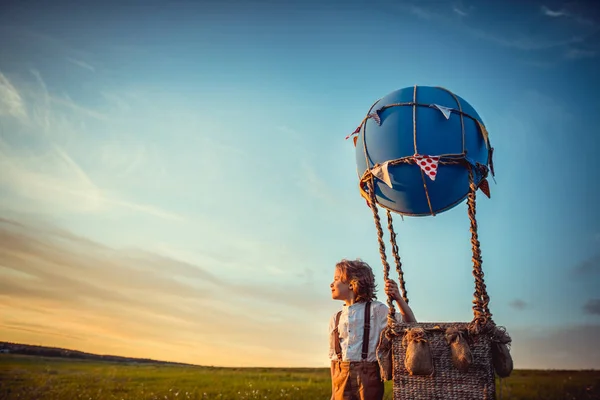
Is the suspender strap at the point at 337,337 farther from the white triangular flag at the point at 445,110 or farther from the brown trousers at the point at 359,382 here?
the white triangular flag at the point at 445,110

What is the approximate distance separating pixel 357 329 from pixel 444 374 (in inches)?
53.0

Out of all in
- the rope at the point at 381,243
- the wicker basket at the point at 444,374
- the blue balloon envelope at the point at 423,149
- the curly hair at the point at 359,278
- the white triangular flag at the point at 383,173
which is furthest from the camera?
the curly hair at the point at 359,278

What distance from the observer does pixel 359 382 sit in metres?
5.36

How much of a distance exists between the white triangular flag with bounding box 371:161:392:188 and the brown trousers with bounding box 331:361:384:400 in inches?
90.5

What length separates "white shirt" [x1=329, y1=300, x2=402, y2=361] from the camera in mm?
5514

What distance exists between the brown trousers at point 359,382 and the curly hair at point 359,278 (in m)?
0.88

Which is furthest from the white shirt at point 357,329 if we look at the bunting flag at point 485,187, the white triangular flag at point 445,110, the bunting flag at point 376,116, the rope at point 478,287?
the white triangular flag at point 445,110

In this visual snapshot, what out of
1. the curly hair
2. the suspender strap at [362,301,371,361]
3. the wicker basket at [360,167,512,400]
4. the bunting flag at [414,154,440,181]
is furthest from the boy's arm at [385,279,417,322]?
the bunting flag at [414,154,440,181]

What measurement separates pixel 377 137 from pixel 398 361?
2755 mm

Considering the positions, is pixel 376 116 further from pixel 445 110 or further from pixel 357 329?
pixel 357 329

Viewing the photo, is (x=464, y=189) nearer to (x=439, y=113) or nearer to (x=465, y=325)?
(x=439, y=113)

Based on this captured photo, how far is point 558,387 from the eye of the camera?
59.9ft

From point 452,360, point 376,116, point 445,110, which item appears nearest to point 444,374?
point 452,360

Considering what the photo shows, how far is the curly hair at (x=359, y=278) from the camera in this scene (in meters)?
5.91
